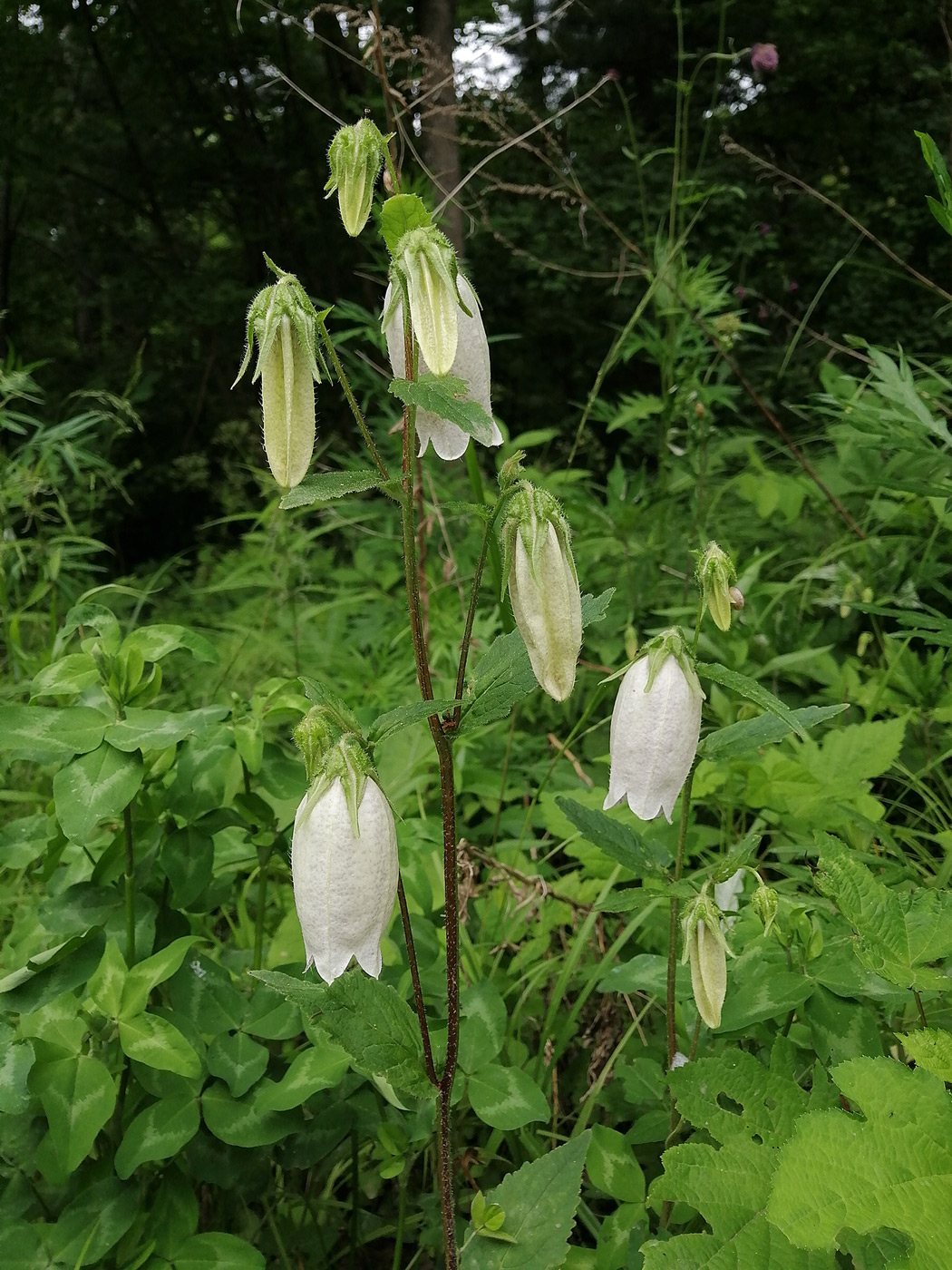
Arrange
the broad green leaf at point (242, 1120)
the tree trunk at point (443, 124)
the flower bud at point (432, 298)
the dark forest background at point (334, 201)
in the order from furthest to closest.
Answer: the dark forest background at point (334, 201), the tree trunk at point (443, 124), the broad green leaf at point (242, 1120), the flower bud at point (432, 298)

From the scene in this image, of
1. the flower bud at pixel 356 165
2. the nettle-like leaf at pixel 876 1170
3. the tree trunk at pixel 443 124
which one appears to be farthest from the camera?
the tree trunk at pixel 443 124

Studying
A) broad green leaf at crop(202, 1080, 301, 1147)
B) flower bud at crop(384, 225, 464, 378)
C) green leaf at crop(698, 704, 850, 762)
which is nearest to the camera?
flower bud at crop(384, 225, 464, 378)

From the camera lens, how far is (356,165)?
1.15m

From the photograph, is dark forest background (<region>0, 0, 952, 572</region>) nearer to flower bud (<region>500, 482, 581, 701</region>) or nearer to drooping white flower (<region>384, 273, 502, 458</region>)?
drooping white flower (<region>384, 273, 502, 458</region>)

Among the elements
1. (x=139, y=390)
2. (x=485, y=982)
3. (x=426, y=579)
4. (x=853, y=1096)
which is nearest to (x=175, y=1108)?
(x=485, y=982)

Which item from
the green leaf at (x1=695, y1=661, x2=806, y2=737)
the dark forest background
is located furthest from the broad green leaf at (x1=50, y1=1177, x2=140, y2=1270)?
the dark forest background

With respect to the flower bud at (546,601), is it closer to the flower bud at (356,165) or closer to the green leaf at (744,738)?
the green leaf at (744,738)

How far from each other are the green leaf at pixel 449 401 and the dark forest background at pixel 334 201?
5986mm

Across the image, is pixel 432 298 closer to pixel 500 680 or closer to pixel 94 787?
pixel 500 680

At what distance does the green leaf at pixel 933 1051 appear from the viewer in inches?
39.1

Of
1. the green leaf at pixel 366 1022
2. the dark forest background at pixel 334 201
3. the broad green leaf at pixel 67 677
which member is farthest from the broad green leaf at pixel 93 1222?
the dark forest background at pixel 334 201

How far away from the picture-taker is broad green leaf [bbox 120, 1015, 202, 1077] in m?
1.28

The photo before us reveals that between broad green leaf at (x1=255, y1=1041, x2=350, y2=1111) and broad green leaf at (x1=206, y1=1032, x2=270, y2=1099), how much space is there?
0.03 meters

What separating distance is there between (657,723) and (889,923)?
364 millimetres
